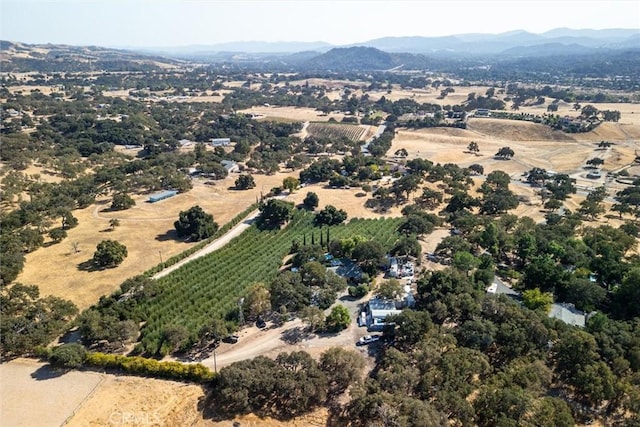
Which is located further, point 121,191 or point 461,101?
point 461,101

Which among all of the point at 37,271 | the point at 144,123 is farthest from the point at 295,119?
the point at 37,271

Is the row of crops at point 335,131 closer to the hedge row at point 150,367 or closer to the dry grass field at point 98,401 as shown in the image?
the hedge row at point 150,367

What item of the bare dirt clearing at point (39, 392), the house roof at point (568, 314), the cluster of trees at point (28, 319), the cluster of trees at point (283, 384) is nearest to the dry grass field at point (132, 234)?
the cluster of trees at point (28, 319)

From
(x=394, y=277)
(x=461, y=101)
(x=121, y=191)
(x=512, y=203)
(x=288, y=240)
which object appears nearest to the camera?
(x=394, y=277)

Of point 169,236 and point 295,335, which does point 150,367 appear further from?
point 169,236

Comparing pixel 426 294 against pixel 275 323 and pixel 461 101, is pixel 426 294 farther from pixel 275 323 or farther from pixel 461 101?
pixel 461 101

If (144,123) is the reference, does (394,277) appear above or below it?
below

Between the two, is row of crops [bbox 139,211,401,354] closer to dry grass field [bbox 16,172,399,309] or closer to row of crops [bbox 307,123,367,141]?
dry grass field [bbox 16,172,399,309]
